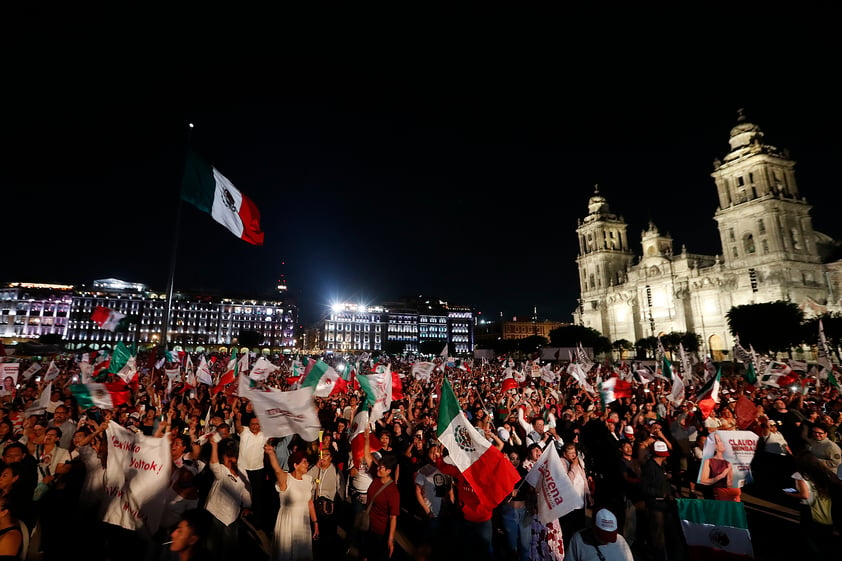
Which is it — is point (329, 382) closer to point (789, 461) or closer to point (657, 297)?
point (789, 461)

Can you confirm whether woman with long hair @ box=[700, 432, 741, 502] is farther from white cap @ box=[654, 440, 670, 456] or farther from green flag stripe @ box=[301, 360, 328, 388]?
green flag stripe @ box=[301, 360, 328, 388]

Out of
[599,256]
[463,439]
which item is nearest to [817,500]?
[463,439]

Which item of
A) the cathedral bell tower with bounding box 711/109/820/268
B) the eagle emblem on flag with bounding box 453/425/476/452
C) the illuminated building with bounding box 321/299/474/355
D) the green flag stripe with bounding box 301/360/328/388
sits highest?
the cathedral bell tower with bounding box 711/109/820/268

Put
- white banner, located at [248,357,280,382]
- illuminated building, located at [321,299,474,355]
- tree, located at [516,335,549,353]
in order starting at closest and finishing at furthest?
white banner, located at [248,357,280,382]
tree, located at [516,335,549,353]
illuminated building, located at [321,299,474,355]

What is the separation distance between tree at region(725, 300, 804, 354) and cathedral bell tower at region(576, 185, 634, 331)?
124 ft

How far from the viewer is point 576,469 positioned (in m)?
6.17

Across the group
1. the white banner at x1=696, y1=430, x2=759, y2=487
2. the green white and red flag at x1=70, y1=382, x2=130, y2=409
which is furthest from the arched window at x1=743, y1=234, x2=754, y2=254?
the green white and red flag at x1=70, y1=382, x2=130, y2=409

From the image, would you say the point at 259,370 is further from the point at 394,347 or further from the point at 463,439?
the point at 394,347

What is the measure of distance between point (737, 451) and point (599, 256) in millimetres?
93653

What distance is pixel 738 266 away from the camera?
211 feet

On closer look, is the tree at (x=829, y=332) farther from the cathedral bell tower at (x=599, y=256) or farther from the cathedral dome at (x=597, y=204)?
the cathedral dome at (x=597, y=204)

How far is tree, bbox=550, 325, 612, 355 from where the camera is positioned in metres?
75.2

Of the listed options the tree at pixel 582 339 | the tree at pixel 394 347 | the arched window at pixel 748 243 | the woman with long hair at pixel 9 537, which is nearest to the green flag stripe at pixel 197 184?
the woman with long hair at pixel 9 537

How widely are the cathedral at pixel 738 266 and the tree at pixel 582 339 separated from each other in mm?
8103
